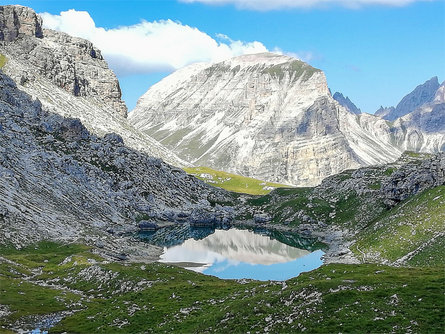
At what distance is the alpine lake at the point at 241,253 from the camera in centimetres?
12988

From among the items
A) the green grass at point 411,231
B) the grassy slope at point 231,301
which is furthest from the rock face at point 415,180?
the grassy slope at point 231,301

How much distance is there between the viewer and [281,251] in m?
166

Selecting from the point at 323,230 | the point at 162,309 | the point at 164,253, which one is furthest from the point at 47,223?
the point at 323,230

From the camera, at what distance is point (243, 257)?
157m

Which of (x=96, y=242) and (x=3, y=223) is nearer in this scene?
(x=3, y=223)

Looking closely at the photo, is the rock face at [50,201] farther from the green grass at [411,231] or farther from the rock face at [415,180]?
the rock face at [415,180]

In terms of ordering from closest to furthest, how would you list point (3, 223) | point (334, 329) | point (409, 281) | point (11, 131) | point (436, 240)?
point (334, 329) → point (409, 281) → point (436, 240) → point (3, 223) → point (11, 131)

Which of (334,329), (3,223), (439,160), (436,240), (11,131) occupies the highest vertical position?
(11,131)

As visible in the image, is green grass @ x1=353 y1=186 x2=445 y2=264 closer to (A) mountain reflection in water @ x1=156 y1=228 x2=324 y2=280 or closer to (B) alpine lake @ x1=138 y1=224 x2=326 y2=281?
(B) alpine lake @ x1=138 y1=224 x2=326 y2=281

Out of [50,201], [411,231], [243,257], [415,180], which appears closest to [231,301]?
[411,231]

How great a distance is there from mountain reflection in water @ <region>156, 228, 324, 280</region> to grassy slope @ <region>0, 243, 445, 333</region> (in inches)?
1442

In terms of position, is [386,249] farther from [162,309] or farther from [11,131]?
[11,131]

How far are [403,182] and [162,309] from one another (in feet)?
366

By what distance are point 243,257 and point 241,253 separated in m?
6.39
